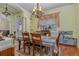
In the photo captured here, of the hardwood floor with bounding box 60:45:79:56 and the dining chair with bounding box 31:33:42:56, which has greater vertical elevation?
the dining chair with bounding box 31:33:42:56

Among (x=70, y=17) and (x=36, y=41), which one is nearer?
(x=70, y=17)

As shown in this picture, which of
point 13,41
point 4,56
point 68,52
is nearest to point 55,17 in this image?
point 68,52

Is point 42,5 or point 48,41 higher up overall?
point 42,5

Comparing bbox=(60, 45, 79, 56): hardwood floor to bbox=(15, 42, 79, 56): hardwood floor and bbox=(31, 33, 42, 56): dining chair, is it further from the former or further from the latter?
bbox=(31, 33, 42, 56): dining chair

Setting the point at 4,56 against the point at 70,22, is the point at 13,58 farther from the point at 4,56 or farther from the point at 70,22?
the point at 70,22

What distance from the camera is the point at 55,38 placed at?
1.72m

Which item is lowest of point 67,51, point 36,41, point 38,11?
point 67,51

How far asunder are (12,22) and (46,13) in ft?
1.94

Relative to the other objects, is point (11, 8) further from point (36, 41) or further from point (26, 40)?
point (36, 41)

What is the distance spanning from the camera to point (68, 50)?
173 centimetres

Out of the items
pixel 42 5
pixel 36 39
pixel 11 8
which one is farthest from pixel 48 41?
pixel 11 8

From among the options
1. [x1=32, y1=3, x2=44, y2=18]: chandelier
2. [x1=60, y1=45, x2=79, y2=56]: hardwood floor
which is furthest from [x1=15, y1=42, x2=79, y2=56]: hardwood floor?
[x1=32, y1=3, x2=44, y2=18]: chandelier

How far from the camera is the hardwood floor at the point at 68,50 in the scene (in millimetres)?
1719

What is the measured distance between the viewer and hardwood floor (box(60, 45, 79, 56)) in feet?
5.64
